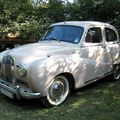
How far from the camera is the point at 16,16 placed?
1374 centimetres

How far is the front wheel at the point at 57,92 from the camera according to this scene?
6.37 m

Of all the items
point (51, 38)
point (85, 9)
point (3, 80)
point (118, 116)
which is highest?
point (85, 9)

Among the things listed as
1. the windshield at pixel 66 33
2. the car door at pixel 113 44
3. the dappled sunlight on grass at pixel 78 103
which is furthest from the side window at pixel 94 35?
the dappled sunlight on grass at pixel 78 103

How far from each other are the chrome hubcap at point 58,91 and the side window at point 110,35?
219 centimetres

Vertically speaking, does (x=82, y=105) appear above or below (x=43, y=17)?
below

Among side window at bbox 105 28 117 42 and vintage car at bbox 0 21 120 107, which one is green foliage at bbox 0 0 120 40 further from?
vintage car at bbox 0 21 120 107

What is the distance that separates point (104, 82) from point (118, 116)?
9.06 feet

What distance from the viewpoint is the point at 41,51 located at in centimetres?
664

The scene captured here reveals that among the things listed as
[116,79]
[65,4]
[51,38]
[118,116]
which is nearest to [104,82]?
[116,79]

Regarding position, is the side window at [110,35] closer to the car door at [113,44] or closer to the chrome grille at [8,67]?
the car door at [113,44]

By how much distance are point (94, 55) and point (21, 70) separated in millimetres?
2225

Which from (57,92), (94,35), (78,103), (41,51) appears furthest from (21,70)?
(94,35)

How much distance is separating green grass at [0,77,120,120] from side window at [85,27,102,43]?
1330 mm

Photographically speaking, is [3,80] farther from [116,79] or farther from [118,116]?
[116,79]
